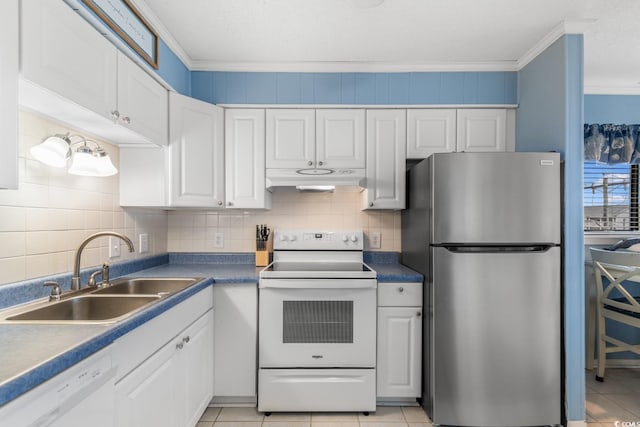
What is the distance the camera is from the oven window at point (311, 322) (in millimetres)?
2074

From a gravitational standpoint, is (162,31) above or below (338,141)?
above

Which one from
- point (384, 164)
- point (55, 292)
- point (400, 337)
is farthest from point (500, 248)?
point (55, 292)

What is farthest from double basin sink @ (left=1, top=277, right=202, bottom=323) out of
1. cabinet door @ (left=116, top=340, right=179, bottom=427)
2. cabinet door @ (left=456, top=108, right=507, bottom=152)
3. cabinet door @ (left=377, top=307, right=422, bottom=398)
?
cabinet door @ (left=456, top=108, right=507, bottom=152)

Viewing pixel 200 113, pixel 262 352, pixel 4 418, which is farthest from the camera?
pixel 200 113

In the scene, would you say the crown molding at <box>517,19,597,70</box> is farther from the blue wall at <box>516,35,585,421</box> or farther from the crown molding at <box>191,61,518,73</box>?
the crown molding at <box>191,61,518,73</box>

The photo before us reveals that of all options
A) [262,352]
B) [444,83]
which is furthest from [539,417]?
[444,83]

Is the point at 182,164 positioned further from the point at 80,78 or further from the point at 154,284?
the point at 80,78

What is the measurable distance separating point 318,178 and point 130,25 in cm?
136

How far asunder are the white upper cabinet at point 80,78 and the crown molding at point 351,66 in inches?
27.0

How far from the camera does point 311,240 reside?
2600 millimetres

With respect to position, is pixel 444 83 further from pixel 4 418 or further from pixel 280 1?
pixel 4 418

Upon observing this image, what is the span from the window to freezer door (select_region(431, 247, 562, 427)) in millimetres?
1504

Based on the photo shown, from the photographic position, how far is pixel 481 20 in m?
1.97

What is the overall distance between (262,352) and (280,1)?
6.68 ft
